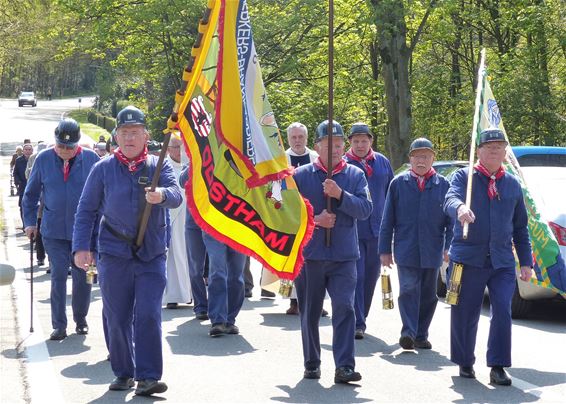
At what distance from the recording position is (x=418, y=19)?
107 ft

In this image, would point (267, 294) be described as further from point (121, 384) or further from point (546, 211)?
point (121, 384)

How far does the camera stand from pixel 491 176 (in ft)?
28.5

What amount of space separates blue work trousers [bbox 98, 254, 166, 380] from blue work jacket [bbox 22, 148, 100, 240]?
2.61 metres

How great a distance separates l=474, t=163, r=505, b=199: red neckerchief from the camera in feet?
28.3

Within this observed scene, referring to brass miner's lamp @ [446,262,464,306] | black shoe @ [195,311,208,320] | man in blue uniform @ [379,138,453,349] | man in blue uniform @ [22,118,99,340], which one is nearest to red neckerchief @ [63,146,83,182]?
man in blue uniform @ [22,118,99,340]

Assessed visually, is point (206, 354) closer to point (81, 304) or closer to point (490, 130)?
point (81, 304)

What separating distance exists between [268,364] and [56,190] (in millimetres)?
2845

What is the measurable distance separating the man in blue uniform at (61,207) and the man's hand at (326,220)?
2.84 metres

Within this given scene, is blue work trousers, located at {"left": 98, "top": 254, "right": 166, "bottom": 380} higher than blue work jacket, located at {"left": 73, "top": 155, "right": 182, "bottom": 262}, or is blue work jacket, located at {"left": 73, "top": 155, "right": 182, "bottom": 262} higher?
blue work jacket, located at {"left": 73, "top": 155, "right": 182, "bottom": 262}

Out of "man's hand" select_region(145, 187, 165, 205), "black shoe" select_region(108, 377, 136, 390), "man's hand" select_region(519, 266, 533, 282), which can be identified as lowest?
"black shoe" select_region(108, 377, 136, 390)

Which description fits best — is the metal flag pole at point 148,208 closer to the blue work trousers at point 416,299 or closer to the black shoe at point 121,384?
the black shoe at point 121,384

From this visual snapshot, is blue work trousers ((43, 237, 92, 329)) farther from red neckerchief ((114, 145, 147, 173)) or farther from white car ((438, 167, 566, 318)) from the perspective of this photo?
white car ((438, 167, 566, 318))

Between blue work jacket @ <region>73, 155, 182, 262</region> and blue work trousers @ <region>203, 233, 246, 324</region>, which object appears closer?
blue work jacket @ <region>73, 155, 182, 262</region>

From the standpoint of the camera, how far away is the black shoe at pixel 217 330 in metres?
10.8
